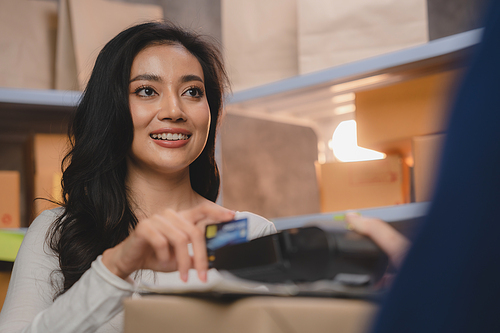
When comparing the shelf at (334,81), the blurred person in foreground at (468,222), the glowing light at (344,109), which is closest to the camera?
the blurred person in foreground at (468,222)

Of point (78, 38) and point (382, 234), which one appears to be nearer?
point (382, 234)

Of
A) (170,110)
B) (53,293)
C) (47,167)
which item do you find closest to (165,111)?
(170,110)

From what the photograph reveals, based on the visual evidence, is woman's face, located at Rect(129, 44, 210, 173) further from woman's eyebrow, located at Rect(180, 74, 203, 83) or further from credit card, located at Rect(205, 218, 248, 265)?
credit card, located at Rect(205, 218, 248, 265)

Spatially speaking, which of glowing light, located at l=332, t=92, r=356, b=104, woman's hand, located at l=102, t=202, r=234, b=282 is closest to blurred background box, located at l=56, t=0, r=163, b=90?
glowing light, located at l=332, t=92, r=356, b=104

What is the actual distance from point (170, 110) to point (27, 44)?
74cm

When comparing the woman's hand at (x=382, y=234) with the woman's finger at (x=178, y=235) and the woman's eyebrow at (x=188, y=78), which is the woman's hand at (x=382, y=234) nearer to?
the woman's finger at (x=178, y=235)

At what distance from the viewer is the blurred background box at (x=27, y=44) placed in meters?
1.35

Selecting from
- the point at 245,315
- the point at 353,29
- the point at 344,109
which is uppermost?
the point at 353,29

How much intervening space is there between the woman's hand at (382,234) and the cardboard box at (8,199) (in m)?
1.32

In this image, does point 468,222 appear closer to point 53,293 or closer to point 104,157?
point 53,293

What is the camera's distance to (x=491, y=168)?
0.45 ft

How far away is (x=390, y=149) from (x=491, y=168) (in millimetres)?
1191

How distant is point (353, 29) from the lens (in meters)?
1.24

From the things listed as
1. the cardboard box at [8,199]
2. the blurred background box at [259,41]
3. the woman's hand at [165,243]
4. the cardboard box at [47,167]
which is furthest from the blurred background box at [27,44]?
the woman's hand at [165,243]
